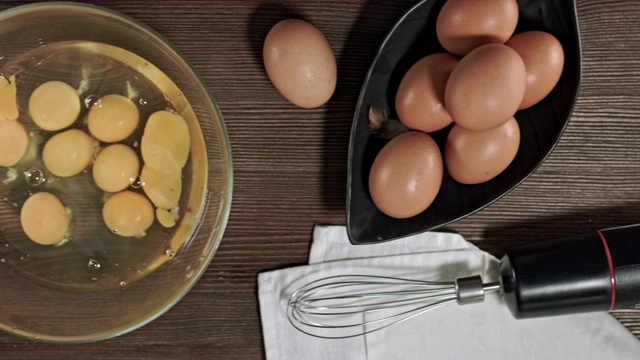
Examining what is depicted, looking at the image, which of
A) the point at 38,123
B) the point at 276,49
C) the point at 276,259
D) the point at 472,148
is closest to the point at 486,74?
the point at 472,148

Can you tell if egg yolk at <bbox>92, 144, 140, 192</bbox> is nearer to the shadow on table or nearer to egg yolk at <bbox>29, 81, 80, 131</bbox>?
egg yolk at <bbox>29, 81, 80, 131</bbox>

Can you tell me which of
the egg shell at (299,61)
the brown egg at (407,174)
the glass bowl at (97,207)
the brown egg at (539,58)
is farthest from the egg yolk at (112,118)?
the brown egg at (539,58)

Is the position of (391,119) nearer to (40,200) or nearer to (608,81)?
(608,81)

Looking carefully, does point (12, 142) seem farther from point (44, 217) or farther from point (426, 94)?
point (426, 94)

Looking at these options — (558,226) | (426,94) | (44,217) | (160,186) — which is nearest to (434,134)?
(426,94)

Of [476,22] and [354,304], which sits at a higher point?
[476,22]

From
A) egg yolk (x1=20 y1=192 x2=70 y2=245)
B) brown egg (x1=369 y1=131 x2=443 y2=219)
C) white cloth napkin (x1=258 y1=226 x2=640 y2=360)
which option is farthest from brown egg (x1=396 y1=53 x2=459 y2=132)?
egg yolk (x1=20 y1=192 x2=70 y2=245)
